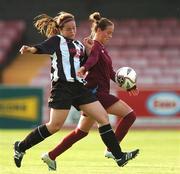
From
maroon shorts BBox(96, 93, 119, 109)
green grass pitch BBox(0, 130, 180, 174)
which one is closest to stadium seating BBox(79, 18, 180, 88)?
green grass pitch BBox(0, 130, 180, 174)

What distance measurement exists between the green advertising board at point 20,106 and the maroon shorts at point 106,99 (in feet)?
30.0

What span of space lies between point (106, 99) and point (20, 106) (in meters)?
9.45

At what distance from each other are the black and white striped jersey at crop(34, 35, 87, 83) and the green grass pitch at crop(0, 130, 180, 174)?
40.3 inches

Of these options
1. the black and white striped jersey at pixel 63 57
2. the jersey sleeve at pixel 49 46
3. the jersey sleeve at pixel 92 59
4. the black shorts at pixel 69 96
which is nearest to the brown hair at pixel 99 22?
the jersey sleeve at pixel 92 59

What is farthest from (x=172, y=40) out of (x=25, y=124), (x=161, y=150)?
(x=161, y=150)

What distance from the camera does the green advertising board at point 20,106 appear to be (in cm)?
1831

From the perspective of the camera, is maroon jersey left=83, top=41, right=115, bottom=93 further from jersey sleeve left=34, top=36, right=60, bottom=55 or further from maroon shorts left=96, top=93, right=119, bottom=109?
jersey sleeve left=34, top=36, right=60, bottom=55

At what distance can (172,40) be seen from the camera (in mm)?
24297

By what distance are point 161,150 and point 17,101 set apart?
281 inches

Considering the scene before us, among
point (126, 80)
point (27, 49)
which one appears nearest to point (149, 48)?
point (126, 80)

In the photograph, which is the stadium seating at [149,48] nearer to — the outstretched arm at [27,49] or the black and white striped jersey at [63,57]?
the black and white striped jersey at [63,57]

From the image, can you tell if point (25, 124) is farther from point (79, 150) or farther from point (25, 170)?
point (25, 170)

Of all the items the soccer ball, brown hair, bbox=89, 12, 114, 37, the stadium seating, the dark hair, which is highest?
the dark hair

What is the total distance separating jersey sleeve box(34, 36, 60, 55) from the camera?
27.4 ft
